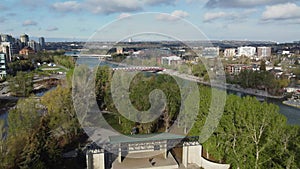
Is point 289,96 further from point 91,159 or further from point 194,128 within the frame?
point 91,159

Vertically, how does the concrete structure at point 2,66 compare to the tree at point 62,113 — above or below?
above

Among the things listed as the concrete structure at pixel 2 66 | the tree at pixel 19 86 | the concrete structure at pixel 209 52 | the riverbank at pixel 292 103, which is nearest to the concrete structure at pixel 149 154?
the concrete structure at pixel 209 52

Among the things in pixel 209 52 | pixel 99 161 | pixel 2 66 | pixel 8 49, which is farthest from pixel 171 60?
pixel 8 49

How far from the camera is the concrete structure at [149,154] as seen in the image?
4.48 m

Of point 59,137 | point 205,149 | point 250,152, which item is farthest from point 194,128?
point 59,137

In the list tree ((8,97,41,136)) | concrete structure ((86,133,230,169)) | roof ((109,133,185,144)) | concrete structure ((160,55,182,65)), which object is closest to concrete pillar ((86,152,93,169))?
concrete structure ((86,133,230,169))

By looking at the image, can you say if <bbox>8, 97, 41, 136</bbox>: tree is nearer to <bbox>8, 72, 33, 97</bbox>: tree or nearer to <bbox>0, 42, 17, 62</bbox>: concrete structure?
<bbox>8, 72, 33, 97</bbox>: tree

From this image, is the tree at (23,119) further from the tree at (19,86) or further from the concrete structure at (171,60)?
the concrete structure at (171,60)

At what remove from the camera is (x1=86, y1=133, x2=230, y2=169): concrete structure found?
448 cm

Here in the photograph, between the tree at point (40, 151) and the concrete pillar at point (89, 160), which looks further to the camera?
the concrete pillar at point (89, 160)

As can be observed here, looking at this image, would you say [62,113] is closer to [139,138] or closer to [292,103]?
[139,138]

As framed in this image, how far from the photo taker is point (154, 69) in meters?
16.7

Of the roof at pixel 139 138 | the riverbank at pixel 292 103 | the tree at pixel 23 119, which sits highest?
the tree at pixel 23 119

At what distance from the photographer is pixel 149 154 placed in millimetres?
4887
